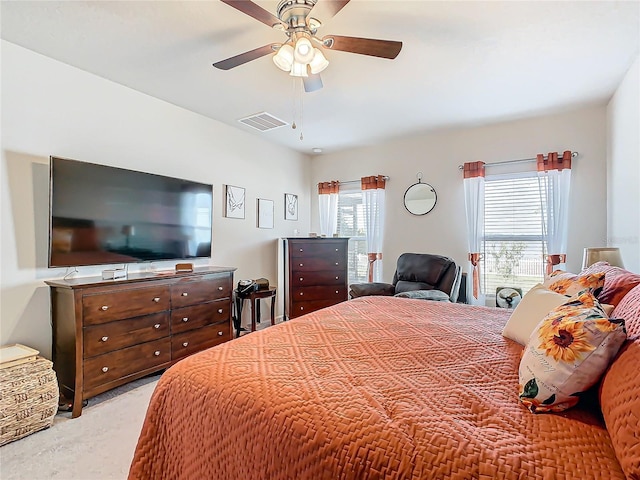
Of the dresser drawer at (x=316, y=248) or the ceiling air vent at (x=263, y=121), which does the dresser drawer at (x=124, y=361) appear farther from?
the ceiling air vent at (x=263, y=121)

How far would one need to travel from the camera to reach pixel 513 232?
13.0 feet

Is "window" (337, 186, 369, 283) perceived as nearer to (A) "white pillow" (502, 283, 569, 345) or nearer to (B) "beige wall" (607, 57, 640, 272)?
(B) "beige wall" (607, 57, 640, 272)

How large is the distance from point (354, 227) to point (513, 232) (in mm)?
2187

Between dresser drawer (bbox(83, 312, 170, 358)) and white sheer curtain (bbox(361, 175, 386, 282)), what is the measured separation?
292cm

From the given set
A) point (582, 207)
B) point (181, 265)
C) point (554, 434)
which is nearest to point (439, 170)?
point (582, 207)

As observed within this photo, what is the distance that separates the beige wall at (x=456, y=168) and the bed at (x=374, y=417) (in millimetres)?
2915

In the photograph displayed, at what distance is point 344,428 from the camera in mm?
896

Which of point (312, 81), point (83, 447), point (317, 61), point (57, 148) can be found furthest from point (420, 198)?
point (83, 447)

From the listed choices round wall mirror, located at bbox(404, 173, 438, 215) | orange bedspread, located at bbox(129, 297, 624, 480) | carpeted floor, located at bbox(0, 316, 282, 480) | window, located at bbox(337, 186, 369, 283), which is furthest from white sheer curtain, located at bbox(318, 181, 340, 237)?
orange bedspread, located at bbox(129, 297, 624, 480)

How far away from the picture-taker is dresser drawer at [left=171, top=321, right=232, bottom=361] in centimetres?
295

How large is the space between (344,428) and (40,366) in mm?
2319

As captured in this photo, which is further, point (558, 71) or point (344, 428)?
point (558, 71)

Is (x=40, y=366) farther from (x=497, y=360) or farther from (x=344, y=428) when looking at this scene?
(x=497, y=360)

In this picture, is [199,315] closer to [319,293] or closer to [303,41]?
[319,293]
